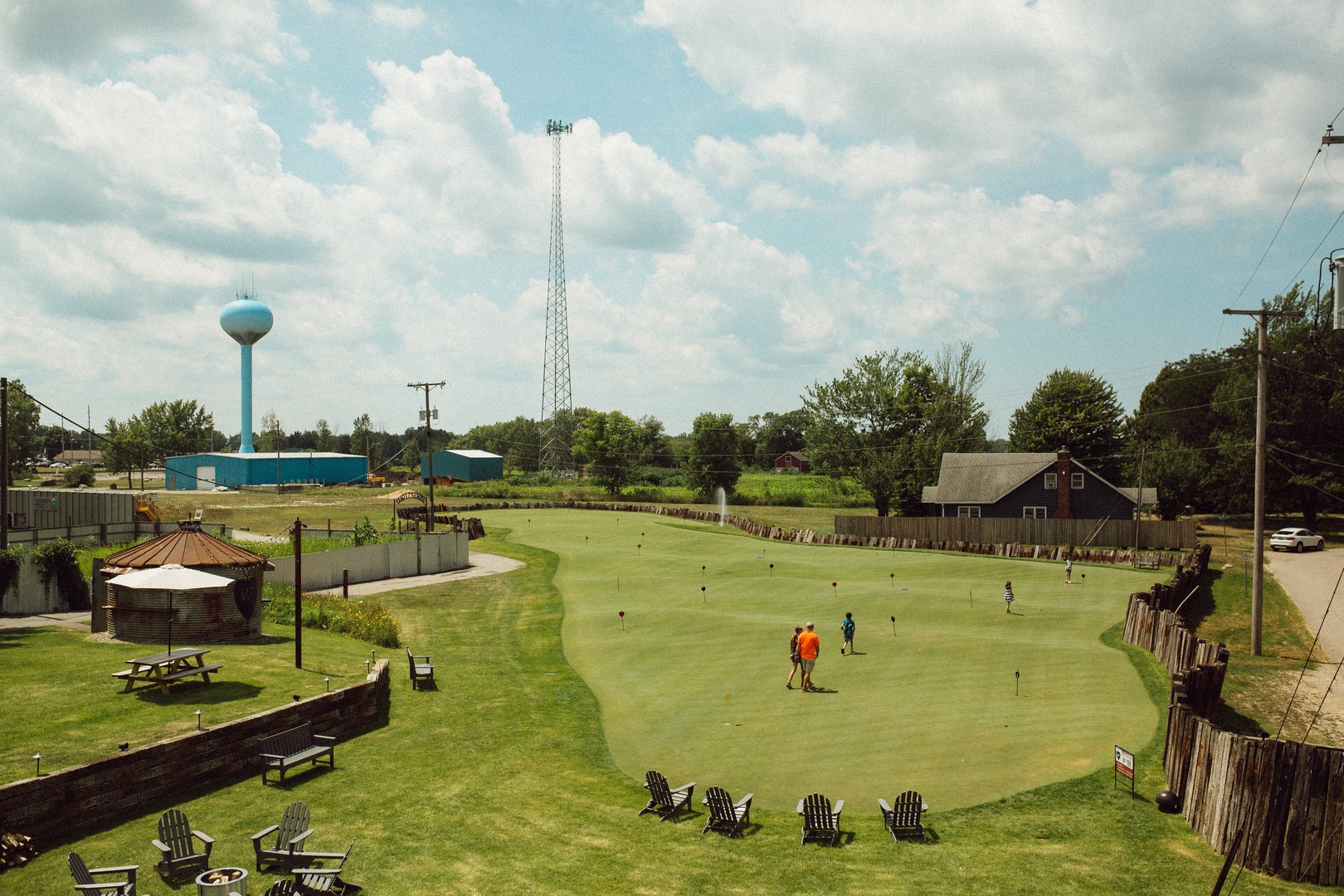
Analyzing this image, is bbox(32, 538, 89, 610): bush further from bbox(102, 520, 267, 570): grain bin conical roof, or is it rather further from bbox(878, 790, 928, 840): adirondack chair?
bbox(878, 790, 928, 840): adirondack chair

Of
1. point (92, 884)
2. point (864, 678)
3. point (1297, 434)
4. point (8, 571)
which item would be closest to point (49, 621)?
point (8, 571)

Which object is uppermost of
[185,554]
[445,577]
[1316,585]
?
[185,554]

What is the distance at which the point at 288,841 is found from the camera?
44.4 ft

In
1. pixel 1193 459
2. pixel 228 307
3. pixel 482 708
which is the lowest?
pixel 482 708

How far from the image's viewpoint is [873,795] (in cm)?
1716

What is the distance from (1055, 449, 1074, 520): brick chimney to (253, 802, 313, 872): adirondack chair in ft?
205

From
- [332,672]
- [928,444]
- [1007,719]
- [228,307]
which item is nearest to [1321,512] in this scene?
[928,444]

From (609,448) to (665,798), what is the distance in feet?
347

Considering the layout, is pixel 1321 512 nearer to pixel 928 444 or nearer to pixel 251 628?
pixel 928 444

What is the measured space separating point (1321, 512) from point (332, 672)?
92.8 metres

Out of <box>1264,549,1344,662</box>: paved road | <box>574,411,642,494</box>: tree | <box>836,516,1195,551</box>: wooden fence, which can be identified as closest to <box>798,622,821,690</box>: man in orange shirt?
<box>1264,549,1344,662</box>: paved road

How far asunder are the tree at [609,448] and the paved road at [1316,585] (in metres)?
79.3

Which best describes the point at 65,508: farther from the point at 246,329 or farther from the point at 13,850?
the point at 246,329

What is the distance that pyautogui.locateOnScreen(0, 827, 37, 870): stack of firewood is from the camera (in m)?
13.1
